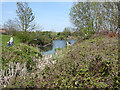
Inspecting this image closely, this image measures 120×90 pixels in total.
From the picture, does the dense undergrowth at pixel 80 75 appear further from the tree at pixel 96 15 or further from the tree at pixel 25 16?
the tree at pixel 25 16

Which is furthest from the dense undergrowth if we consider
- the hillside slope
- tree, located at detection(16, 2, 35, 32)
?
tree, located at detection(16, 2, 35, 32)

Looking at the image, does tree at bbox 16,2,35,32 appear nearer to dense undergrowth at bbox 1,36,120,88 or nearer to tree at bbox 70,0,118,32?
tree at bbox 70,0,118,32

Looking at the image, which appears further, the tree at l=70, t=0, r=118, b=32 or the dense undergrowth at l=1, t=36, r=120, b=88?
the tree at l=70, t=0, r=118, b=32

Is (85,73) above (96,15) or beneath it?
beneath

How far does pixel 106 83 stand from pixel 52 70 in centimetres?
139

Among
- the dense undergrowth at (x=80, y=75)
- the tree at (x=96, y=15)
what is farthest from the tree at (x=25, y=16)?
the dense undergrowth at (x=80, y=75)

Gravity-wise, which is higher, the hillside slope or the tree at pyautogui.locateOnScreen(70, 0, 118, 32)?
the tree at pyautogui.locateOnScreen(70, 0, 118, 32)

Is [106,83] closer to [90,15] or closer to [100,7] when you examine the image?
[100,7]

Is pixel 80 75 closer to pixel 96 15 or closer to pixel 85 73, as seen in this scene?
pixel 85 73

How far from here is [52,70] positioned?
3264 millimetres

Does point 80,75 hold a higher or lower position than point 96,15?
lower

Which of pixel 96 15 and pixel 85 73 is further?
pixel 96 15

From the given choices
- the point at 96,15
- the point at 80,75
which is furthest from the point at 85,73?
the point at 96,15

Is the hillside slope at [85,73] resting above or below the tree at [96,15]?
below
